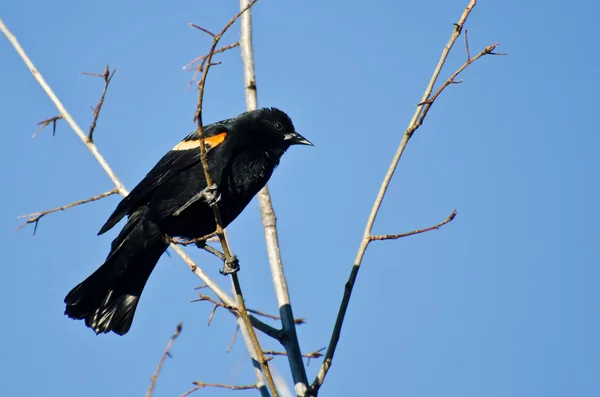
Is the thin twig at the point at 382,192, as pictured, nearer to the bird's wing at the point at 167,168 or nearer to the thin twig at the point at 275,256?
the thin twig at the point at 275,256

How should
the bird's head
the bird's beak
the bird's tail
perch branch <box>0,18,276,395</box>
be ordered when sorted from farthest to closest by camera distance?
the bird's beak < the bird's head < the bird's tail < perch branch <box>0,18,276,395</box>

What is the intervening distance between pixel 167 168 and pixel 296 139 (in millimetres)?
1010

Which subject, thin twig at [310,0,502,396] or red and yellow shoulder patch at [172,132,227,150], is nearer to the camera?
thin twig at [310,0,502,396]

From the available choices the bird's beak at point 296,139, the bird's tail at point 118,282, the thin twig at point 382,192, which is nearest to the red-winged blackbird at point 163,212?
the bird's tail at point 118,282

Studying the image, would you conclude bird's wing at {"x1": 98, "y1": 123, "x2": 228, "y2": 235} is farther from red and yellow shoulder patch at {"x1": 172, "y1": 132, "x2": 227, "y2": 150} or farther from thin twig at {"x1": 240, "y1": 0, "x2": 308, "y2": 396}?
thin twig at {"x1": 240, "y1": 0, "x2": 308, "y2": 396}

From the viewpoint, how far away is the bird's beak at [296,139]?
201 inches

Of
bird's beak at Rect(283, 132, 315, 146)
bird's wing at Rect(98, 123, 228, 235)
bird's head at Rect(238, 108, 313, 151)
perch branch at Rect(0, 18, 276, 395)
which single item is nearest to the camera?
perch branch at Rect(0, 18, 276, 395)

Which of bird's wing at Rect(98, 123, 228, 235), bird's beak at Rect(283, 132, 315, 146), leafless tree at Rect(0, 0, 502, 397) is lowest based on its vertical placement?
leafless tree at Rect(0, 0, 502, 397)

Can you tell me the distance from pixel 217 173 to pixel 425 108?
1.80 metres

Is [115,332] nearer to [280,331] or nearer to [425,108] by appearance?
[280,331]

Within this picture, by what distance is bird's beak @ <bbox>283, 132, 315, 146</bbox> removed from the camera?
5.12 m

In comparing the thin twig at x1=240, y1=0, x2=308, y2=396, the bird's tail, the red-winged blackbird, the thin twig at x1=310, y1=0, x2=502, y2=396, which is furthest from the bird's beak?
the thin twig at x1=310, y1=0, x2=502, y2=396

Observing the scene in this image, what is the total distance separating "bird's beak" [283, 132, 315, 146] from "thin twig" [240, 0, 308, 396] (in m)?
0.65

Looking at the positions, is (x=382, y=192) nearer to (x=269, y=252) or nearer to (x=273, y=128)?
(x=269, y=252)
